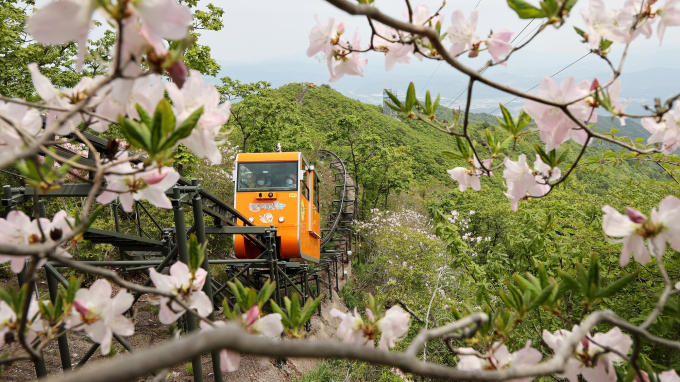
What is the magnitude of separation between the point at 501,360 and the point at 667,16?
100cm

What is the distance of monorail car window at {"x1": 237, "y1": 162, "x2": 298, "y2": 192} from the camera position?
884cm

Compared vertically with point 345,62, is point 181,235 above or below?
below

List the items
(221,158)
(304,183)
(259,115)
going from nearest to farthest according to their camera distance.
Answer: (221,158)
(304,183)
(259,115)

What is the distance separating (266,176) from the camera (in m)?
8.96

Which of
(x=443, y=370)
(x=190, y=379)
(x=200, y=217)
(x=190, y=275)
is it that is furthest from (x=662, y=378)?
(x=190, y=379)

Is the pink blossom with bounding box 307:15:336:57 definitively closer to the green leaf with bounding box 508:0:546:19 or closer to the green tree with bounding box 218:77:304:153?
the green leaf with bounding box 508:0:546:19

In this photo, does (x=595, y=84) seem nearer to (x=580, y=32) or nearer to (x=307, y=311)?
(x=580, y=32)

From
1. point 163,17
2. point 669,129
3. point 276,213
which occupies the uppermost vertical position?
point 163,17

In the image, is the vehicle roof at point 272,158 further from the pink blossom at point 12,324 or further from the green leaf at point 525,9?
the green leaf at point 525,9

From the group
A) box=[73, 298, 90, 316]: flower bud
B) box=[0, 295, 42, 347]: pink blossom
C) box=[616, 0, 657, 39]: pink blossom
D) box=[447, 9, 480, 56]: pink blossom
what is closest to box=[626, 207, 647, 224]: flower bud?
box=[616, 0, 657, 39]: pink blossom

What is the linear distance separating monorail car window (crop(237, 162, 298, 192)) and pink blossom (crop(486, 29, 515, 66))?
25.4ft

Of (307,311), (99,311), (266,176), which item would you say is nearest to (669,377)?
(307,311)

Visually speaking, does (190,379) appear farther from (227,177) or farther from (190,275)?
(227,177)

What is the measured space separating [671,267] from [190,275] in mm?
3163
